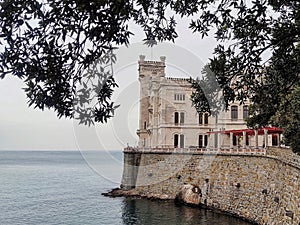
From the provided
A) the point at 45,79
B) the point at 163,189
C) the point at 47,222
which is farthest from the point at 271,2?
the point at 163,189

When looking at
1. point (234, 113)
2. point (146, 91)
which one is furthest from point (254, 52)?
point (146, 91)

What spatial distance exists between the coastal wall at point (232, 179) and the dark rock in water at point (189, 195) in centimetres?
43

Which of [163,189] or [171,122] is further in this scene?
[171,122]

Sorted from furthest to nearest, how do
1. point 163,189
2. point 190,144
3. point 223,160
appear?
point 190,144 → point 163,189 → point 223,160

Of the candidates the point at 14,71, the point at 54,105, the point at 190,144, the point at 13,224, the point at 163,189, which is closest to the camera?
the point at 14,71

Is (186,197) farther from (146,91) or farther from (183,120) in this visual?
(146,91)

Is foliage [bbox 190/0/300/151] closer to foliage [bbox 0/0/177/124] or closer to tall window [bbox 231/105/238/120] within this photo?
foliage [bbox 0/0/177/124]

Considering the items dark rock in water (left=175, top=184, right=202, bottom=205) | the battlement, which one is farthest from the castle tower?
dark rock in water (left=175, top=184, right=202, bottom=205)

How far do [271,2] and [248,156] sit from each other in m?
23.0

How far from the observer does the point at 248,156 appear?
91.5ft

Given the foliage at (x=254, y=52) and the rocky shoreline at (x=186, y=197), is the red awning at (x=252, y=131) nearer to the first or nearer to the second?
the rocky shoreline at (x=186, y=197)

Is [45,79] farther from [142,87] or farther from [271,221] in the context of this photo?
[142,87]

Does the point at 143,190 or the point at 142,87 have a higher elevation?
the point at 142,87

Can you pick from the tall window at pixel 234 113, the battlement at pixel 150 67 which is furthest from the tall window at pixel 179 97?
the battlement at pixel 150 67
